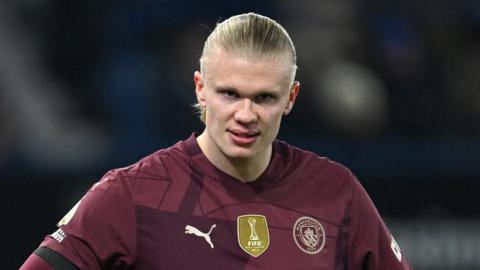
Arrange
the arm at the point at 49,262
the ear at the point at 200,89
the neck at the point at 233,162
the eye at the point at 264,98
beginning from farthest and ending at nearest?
the neck at the point at 233,162, the ear at the point at 200,89, the eye at the point at 264,98, the arm at the point at 49,262

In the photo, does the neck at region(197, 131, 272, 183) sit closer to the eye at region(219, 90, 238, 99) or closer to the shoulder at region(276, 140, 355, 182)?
the shoulder at region(276, 140, 355, 182)

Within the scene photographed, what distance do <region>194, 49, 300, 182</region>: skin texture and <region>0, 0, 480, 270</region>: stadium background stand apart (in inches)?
140

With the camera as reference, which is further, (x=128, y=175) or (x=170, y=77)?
(x=170, y=77)

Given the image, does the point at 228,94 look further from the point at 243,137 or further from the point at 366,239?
the point at 366,239

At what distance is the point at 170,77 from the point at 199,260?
4533 mm

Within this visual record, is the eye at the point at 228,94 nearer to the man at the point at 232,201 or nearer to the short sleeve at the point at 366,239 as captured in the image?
the man at the point at 232,201

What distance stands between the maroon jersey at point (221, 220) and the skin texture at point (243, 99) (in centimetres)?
17

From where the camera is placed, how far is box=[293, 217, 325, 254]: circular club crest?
157 inches

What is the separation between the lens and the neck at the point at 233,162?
4.05 meters

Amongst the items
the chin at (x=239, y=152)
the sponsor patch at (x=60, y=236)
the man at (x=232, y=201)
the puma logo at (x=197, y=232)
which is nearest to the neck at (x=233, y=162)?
the man at (x=232, y=201)

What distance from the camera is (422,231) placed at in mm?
8328

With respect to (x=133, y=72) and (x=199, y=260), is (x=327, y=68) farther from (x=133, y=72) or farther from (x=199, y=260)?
(x=199, y=260)

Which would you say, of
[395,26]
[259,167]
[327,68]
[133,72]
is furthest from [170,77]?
[259,167]

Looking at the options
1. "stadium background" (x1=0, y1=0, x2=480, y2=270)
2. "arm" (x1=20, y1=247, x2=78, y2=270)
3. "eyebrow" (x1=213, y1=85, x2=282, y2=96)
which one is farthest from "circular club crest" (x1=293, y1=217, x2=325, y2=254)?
"stadium background" (x1=0, y1=0, x2=480, y2=270)
